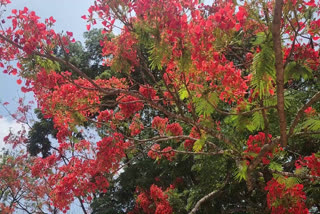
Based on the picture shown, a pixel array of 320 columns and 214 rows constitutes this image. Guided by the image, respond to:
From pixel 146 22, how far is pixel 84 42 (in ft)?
33.7

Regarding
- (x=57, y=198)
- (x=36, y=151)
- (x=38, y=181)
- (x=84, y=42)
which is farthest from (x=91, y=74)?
(x=57, y=198)

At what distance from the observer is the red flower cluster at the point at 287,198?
3785 mm

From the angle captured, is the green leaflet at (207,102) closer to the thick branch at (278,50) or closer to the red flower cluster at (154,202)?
the thick branch at (278,50)

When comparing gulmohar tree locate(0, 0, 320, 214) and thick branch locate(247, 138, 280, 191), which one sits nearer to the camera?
gulmohar tree locate(0, 0, 320, 214)

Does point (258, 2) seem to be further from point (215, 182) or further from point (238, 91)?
point (215, 182)

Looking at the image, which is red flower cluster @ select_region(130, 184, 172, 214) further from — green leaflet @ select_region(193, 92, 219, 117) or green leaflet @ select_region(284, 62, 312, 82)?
green leaflet @ select_region(284, 62, 312, 82)

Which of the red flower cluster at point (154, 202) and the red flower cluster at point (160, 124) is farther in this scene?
the red flower cluster at point (154, 202)

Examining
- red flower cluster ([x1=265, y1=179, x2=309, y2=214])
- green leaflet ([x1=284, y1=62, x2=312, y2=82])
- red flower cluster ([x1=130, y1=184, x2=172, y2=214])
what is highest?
green leaflet ([x1=284, y1=62, x2=312, y2=82])

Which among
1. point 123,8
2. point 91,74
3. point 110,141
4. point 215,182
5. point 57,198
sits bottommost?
point 215,182

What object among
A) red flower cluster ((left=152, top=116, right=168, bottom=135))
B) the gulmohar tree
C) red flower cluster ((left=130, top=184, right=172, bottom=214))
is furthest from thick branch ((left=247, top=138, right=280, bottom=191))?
red flower cluster ((left=130, top=184, right=172, bottom=214))

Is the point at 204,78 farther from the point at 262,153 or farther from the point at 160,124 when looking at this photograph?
the point at 160,124

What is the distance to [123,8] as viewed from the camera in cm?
335

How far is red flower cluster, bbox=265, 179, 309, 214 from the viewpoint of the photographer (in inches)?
149

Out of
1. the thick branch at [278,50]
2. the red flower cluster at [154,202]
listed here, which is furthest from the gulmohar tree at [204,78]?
the red flower cluster at [154,202]
